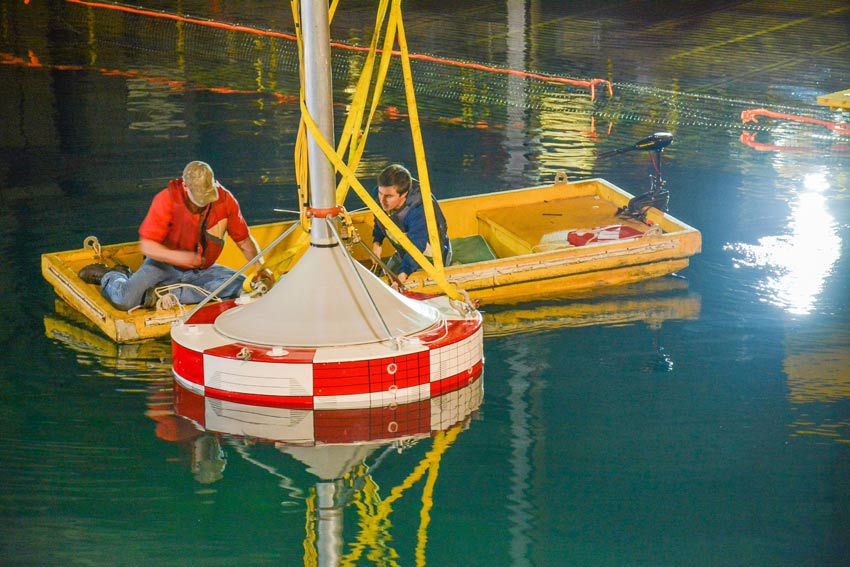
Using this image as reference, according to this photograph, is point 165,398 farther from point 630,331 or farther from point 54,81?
point 54,81

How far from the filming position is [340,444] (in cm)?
555

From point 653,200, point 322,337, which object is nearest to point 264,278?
point 322,337

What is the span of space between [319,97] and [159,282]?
61.4 inches

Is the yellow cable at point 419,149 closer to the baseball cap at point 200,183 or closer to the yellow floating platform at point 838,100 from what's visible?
the baseball cap at point 200,183

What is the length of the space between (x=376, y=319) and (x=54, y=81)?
7916 mm

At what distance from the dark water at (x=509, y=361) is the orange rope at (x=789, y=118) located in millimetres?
104

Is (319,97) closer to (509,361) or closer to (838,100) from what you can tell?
(509,361)

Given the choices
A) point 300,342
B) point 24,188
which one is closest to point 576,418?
point 300,342

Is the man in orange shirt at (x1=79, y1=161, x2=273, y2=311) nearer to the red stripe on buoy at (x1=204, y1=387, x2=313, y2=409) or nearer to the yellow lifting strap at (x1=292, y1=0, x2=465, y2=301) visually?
the yellow lifting strap at (x1=292, y1=0, x2=465, y2=301)

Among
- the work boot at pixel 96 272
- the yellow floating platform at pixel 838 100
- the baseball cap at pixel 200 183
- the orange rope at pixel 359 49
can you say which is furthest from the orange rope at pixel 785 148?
the work boot at pixel 96 272

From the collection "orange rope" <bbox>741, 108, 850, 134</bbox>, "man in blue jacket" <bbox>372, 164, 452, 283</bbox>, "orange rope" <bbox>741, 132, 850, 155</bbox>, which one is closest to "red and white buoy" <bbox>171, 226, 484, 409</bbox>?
"man in blue jacket" <bbox>372, 164, 452, 283</bbox>

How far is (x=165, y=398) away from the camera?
605cm

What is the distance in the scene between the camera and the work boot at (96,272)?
705cm

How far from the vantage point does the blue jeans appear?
6.74 m
